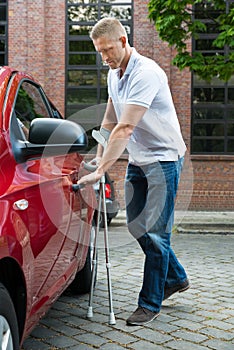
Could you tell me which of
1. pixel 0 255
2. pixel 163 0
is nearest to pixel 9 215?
pixel 0 255

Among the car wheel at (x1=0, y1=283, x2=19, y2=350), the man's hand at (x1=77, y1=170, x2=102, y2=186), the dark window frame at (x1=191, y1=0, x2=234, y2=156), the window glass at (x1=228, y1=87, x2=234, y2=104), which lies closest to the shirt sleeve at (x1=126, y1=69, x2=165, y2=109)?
the man's hand at (x1=77, y1=170, x2=102, y2=186)

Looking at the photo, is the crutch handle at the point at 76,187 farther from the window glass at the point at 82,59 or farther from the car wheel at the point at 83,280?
the window glass at the point at 82,59

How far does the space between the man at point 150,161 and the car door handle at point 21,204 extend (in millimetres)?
1307

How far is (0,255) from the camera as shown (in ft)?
7.95

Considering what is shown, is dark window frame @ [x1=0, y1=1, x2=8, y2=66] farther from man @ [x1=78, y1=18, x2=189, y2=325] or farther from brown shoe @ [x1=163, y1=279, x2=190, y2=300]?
brown shoe @ [x1=163, y1=279, x2=190, y2=300]

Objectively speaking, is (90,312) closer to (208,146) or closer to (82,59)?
(208,146)

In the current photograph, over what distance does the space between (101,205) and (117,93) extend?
89 centimetres

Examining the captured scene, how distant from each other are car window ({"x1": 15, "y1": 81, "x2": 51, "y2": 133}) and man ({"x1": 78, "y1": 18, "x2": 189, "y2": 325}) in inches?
21.4

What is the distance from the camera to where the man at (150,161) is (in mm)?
4047

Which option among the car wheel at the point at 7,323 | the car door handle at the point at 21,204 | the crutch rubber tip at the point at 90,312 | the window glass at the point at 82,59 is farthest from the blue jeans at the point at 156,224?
the window glass at the point at 82,59

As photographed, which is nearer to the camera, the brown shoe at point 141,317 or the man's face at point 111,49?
the man's face at point 111,49

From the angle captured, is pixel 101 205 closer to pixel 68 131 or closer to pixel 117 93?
pixel 117 93

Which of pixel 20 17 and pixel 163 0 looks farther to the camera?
pixel 20 17

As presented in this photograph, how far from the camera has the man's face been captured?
390 cm
